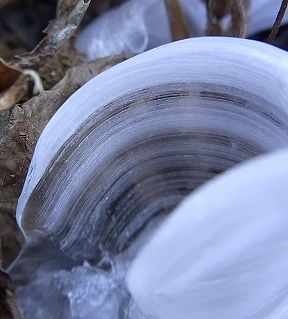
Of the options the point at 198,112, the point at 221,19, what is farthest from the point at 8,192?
the point at 221,19

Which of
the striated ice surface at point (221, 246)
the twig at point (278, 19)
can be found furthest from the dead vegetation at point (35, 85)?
the striated ice surface at point (221, 246)

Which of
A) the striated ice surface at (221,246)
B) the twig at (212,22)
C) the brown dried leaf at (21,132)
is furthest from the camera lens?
the twig at (212,22)

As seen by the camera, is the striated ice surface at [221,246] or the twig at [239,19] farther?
the twig at [239,19]

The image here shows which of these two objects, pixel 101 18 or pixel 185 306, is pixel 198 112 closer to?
pixel 185 306

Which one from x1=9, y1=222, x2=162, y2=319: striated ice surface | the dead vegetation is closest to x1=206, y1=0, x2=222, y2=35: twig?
the dead vegetation

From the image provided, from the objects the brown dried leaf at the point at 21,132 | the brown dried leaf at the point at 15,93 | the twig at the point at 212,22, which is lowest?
the brown dried leaf at the point at 21,132

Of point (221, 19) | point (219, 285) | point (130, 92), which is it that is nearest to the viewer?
point (219, 285)

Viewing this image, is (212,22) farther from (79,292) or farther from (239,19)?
(79,292)

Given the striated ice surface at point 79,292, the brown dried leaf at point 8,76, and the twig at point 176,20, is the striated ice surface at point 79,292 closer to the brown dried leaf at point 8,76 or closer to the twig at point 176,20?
the brown dried leaf at point 8,76

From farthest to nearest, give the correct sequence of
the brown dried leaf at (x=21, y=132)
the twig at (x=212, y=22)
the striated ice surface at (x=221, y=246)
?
the twig at (x=212, y=22) < the brown dried leaf at (x=21, y=132) < the striated ice surface at (x=221, y=246)
